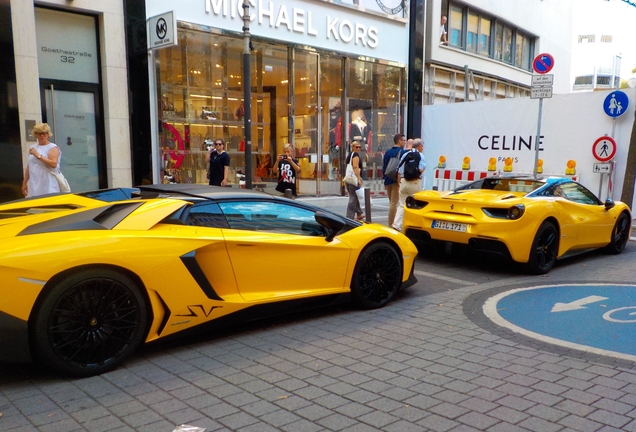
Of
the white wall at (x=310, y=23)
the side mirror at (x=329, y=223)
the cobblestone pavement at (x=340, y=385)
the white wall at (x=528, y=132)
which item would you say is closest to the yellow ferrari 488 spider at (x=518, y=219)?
the cobblestone pavement at (x=340, y=385)

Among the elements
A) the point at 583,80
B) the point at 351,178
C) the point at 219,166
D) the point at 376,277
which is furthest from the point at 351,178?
the point at 583,80

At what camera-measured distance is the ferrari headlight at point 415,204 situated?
25.5 feet

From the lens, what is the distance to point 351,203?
11.3 metres

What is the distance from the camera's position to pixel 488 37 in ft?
72.9

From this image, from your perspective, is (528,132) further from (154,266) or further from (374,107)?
(154,266)

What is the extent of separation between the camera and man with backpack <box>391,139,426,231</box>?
957 centimetres

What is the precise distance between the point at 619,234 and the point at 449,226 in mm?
3648

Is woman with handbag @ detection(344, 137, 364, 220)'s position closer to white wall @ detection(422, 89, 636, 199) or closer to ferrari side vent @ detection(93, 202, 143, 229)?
white wall @ detection(422, 89, 636, 199)

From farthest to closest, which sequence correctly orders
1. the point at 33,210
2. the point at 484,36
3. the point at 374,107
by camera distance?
the point at 484,36, the point at 374,107, the point at 33,210

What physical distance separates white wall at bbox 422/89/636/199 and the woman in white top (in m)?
11.5

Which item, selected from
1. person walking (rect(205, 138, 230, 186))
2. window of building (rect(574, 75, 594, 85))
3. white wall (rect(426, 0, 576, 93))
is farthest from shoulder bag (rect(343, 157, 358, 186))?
window of building (rect(574, 75, 594, 85))

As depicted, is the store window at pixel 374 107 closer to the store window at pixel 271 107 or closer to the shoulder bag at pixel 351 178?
the store window at pixel 271 107

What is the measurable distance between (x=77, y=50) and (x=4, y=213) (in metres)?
7.42

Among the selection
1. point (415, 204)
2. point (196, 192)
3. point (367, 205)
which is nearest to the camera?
point (196, 192)
